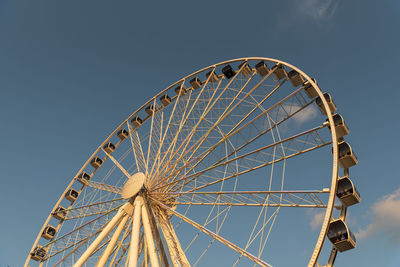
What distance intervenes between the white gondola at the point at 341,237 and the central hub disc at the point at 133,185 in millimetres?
8633

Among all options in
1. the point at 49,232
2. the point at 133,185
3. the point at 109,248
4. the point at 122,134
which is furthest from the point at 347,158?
the point at 49,232

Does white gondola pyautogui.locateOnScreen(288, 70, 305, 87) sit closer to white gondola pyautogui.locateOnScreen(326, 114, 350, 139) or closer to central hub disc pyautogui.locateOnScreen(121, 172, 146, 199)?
white gondola pyautogui.locateOnScreen(326, 114, 350, 139)

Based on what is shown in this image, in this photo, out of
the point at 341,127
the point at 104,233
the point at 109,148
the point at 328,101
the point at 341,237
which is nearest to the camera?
the point at 341,237

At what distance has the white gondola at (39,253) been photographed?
21344mm

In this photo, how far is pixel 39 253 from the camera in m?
21.5

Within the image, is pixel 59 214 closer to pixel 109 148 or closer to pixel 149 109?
pixel 109 148

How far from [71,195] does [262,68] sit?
15304mm

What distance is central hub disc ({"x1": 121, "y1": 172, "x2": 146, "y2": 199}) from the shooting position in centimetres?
1620

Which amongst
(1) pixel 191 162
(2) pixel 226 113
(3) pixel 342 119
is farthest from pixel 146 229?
(3) pixel 342 119

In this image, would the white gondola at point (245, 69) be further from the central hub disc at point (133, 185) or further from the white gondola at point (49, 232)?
the white gondola at point (49, 232)

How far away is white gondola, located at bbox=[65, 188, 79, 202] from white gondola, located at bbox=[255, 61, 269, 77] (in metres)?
14.9

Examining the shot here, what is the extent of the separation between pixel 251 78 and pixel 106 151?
1182 centimetres

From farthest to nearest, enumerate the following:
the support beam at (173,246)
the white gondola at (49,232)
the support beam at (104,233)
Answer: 1. the white gondola at (49,232)
2. the support beam at (173,246)
3. the support beam at (104,233)

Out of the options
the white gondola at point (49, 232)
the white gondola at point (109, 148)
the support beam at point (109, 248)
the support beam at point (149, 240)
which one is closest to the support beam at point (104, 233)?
the support beam at point (109, 248)
